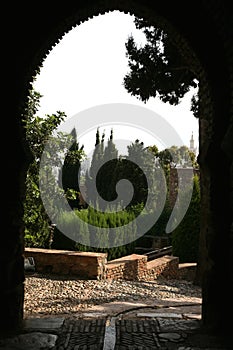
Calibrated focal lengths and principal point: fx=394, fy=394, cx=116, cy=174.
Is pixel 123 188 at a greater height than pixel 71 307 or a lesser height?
greater

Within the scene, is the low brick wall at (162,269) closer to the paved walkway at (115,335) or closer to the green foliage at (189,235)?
the green foliage at (189,235)

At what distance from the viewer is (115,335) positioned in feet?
12.7

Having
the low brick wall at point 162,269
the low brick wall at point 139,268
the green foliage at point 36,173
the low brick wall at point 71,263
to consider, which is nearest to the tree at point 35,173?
the green foliage at point 36,173

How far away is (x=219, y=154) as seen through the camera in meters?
4.16

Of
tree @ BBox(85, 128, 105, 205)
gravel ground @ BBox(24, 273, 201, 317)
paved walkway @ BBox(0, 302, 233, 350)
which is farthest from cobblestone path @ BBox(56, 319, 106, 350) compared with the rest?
tree @ BBox(85, 128, 105, 205)

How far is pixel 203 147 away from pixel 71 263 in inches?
209

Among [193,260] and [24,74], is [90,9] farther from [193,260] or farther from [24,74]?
[193,260]

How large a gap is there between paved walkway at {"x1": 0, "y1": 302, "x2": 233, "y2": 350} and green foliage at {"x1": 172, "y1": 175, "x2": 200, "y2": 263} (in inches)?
315

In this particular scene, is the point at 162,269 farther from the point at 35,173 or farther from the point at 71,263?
the point at 35,173

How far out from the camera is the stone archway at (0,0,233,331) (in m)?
4.09

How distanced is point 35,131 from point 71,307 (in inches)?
226

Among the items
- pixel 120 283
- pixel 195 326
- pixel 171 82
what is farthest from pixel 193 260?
pixel 195 326

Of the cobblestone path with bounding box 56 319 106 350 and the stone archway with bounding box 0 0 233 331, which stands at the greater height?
the stone archway with bounding box 0 0 233 331

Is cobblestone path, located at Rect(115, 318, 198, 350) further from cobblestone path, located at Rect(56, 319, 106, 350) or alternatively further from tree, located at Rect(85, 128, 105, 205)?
tree, located at Rect(85, 128, 105, 205)
